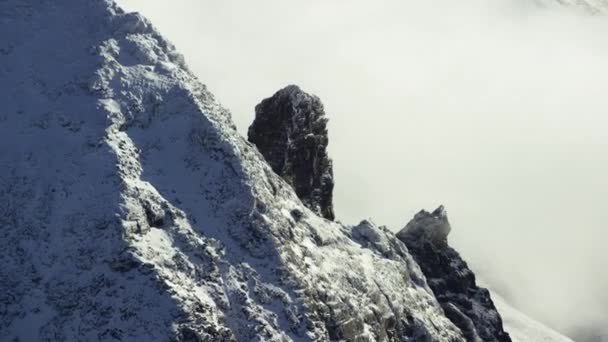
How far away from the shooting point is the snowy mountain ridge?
11825cm

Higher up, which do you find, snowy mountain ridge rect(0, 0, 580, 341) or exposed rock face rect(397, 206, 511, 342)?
exposed rock face rect(397, 206, 511, 342)

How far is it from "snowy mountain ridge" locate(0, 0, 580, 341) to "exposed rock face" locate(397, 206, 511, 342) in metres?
35.4

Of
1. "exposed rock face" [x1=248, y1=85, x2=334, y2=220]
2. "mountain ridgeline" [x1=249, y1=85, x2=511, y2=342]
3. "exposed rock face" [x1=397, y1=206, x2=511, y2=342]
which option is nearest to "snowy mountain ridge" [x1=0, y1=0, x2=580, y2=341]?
"exposed rock face" [x1=248, y1=85, x2=334, y2=220]

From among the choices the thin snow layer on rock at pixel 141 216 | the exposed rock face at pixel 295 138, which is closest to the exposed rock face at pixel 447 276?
the exposed rock face at pixel 295 138

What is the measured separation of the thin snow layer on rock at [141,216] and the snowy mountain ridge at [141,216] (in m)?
0.16

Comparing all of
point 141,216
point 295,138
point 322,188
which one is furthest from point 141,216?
point 322,188

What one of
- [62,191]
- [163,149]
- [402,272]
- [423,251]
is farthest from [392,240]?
[62,191]

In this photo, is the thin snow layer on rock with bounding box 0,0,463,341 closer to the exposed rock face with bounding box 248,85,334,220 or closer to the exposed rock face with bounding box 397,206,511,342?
the exposed rock face with bounding box 248,85,334,220

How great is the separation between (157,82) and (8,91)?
54.4 ft

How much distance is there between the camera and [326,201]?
577ft

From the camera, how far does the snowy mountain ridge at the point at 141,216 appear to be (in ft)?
388

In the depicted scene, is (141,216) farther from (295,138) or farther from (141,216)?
(295,138)

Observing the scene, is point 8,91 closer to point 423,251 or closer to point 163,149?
point 163,149

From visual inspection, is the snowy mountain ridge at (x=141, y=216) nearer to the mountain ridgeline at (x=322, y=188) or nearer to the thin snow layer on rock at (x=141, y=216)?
the thin snow layer on rock at (x=141, y=216)
